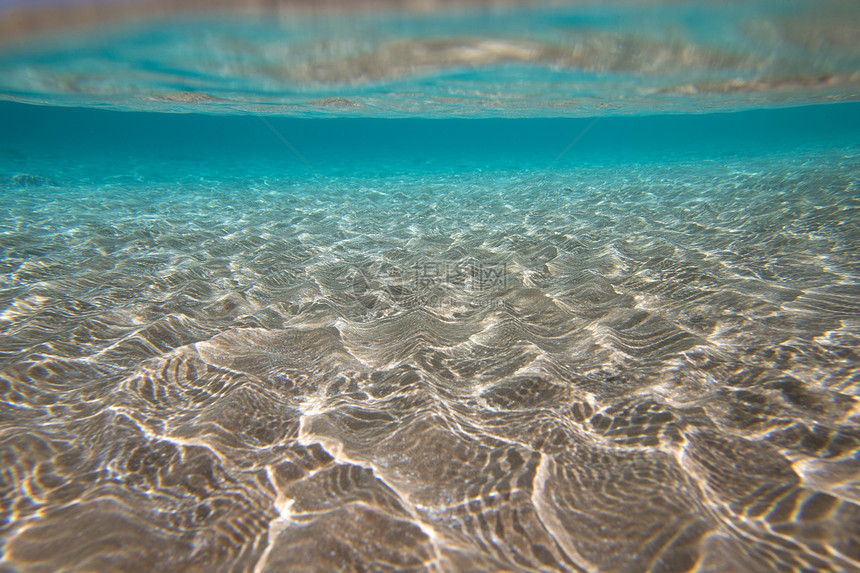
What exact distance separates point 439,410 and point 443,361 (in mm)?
980

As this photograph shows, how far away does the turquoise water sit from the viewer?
95.7 inches

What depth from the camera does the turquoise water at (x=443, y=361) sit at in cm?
243

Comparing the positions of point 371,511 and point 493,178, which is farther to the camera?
point 493,178

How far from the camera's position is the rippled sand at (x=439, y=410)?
7.77ft

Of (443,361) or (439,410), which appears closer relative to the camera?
(439,410)

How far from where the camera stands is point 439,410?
353 centimetres

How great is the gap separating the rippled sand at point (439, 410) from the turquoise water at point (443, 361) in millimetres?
23

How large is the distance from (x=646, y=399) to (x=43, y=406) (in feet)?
20.0

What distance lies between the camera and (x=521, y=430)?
10.8 ft

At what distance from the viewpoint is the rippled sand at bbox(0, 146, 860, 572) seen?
2.37 metres

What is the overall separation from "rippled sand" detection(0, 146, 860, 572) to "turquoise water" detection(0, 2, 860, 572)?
2 centimetres

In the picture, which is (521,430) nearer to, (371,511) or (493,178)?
(371,511)

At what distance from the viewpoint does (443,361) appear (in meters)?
4.46

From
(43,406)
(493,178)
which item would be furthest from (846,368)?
(493,178)
